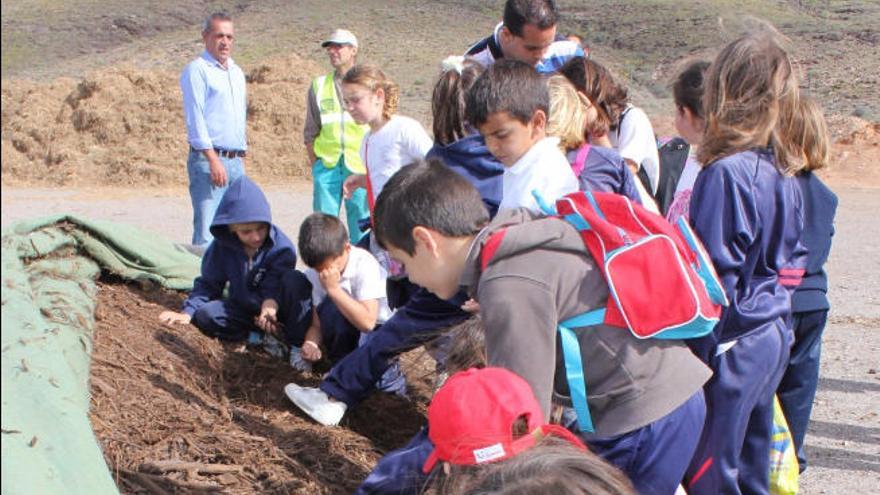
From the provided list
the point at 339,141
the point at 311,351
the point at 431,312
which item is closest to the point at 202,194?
the point at 339,141

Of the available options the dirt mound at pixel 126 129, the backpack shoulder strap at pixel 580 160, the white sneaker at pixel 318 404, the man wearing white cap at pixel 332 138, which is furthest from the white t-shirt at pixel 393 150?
the dirt mound at pixel 126 129

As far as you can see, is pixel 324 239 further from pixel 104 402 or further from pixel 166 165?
pixel 166 165

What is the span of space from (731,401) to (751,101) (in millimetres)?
830

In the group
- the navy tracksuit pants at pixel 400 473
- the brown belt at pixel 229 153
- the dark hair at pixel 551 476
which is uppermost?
the dark hair at pixel 551 476

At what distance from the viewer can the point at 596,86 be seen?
4.17 metres

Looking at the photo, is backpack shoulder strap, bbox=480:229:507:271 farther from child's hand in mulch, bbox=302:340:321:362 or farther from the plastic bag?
child's hand in mulch, bbox=302:340:321:362

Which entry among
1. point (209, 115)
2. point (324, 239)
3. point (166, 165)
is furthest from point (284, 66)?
point (324, 239)

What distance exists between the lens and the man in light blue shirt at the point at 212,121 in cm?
689

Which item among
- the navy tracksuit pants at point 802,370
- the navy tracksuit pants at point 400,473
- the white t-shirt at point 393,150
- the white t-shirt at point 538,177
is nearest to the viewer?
the navy tracksuit pants at point 400,473

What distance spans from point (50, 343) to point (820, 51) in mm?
19922

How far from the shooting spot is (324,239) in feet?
14.0

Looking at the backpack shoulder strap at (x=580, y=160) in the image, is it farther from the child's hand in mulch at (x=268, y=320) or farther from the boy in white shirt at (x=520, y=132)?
the child's hand in mulch at (x=268, y=320)

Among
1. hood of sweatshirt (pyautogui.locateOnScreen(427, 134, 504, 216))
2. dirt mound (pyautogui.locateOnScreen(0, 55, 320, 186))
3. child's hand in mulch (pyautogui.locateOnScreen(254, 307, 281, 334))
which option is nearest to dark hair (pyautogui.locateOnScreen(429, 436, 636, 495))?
hood of sweatshirt (pyautogui.locateOnScreen(427, 134, 504, 216))

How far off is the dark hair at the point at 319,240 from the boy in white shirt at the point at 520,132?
118 centimetres
